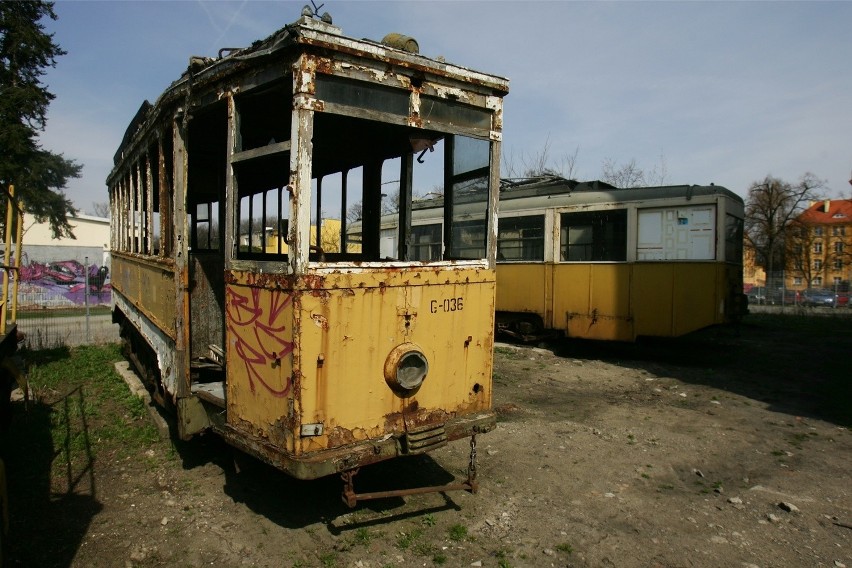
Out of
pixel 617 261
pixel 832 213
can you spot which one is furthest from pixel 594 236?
pixel 832 213

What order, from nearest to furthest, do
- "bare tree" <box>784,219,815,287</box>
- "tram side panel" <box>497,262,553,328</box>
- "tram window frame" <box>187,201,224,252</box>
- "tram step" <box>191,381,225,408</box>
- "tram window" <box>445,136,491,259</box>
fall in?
"tram step" <box>191,381,225,408</box>, "tram window" <box>445,136,491,259</box>, "tram window frame" <box>187,201,224,252</box>, "tram side panel" <box>497,262,553,328</box>, "bare tree" <box>784,219,815,287</box>

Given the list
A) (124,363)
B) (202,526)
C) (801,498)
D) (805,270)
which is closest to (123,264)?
(124,363)

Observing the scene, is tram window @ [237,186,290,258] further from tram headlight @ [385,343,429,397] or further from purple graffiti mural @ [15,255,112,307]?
purple graffiti mural @ [15,255,112,307]

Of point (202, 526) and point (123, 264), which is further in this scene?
point (123, 264)

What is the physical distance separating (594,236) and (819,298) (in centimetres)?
2160

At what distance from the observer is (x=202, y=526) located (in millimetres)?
3783

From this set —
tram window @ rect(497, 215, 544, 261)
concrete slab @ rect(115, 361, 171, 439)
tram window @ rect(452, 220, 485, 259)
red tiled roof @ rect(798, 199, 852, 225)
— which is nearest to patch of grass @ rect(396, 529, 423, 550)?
tram window @ rect(452, 220, 485, 259)

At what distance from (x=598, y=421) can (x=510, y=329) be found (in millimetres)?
5022

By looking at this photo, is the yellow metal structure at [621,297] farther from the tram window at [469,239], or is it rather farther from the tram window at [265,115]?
the tram window at [265,115]

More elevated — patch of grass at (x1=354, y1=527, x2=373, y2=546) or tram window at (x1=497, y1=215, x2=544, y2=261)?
tram window at (x1=497, y1=215, x2=544, y2=261)

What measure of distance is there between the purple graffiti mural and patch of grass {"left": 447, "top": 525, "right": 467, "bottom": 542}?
15887 millimetres

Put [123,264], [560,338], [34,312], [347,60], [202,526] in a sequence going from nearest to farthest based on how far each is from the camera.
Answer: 1. [347,60]
2. [202,526]
3. [123,264]
4. [560,338]
5. [34,312]

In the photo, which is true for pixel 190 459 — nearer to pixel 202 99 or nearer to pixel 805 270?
pixel 202 99

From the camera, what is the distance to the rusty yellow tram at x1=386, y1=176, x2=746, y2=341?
932 centimetres
